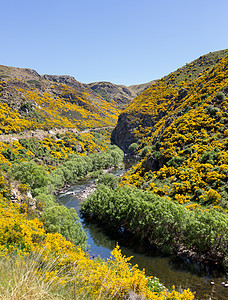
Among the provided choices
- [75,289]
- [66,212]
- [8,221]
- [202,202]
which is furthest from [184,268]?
[75,289]

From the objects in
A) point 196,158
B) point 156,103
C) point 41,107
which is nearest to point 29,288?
point 196,158

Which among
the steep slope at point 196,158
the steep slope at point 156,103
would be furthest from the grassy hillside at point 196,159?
the steep slope at point 156,103

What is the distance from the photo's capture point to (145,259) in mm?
27438

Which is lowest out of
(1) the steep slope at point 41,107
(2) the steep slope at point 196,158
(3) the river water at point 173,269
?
(3) the river water at point 173,269

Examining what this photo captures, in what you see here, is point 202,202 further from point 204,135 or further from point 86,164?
→ point 86,164

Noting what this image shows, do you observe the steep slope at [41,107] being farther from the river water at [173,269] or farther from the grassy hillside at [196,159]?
the river water at [173,269]

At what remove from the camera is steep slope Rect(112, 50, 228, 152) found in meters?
97.7

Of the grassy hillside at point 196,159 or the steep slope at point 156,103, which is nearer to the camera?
the grassy hillside at point 196,159

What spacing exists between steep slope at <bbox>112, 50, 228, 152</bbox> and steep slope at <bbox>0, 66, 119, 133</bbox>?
2815 centimetres

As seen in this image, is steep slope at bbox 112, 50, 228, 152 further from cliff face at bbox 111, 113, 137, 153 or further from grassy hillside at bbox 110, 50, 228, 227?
grassy hillside at bbox 110, 50, 228, 227

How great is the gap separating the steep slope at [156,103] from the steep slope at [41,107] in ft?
92.4

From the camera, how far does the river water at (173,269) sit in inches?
818

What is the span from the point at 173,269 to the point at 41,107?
114261 millimetres

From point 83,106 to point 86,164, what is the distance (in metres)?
99.3
